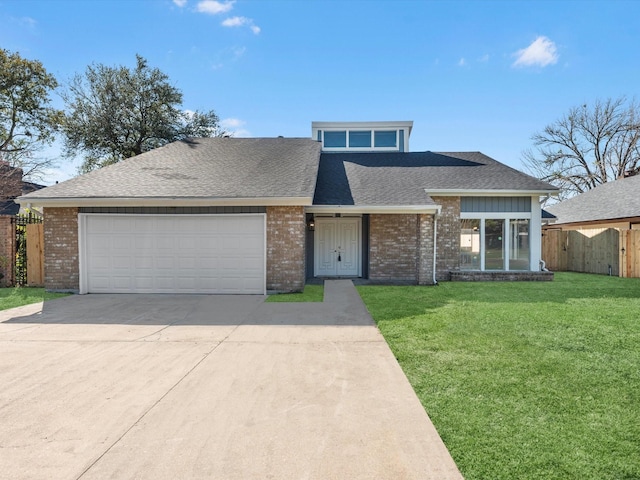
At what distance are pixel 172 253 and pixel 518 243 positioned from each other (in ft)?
38.2

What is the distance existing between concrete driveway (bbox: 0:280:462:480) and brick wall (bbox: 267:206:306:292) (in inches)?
133

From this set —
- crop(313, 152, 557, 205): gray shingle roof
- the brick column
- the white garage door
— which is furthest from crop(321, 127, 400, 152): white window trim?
the white garage door

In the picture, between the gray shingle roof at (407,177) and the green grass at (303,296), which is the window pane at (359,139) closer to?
the gray shingle roof at (407,177)

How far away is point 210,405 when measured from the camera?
3.54 meters

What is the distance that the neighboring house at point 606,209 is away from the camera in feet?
50.9

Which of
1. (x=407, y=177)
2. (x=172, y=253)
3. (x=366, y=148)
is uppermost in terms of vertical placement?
(x=366, y=148)

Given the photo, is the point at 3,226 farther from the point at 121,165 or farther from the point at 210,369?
the point at 210,369

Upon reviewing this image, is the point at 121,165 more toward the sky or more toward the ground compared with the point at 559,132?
more toward the ground

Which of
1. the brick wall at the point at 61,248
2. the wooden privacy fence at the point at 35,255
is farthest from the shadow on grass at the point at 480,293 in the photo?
the wooden privacy fence at the point at 35,255

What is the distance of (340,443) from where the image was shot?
9.43 ft

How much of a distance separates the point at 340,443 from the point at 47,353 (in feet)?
15.4

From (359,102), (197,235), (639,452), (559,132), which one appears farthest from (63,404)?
(559,132)

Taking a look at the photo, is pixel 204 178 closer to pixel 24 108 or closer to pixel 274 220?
pixel 274 220

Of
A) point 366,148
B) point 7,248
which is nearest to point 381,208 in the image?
point 366,148
